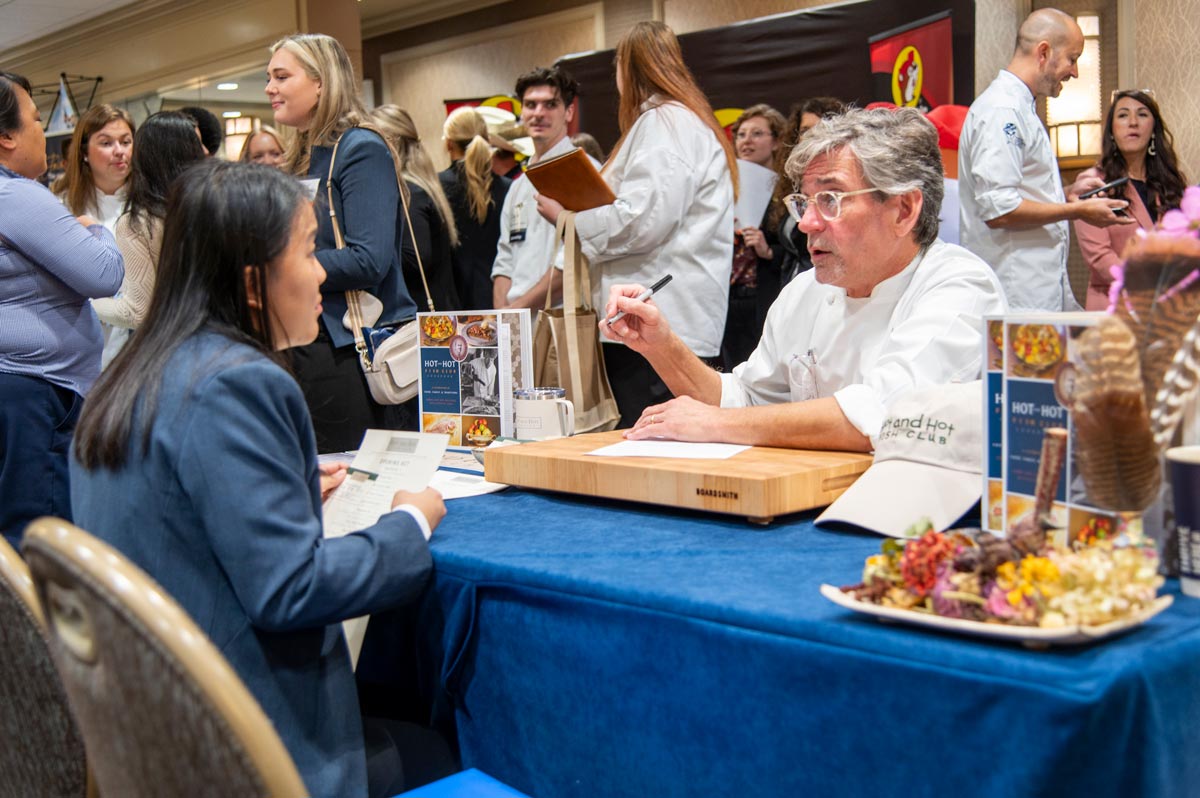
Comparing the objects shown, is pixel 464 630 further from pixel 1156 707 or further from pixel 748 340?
pixel 748 340

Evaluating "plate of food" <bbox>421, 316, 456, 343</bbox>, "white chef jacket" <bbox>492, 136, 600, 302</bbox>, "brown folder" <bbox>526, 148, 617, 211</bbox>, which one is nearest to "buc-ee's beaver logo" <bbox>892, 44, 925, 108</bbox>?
"white chef jacket" <bbox>492, 136, 600, 302</bbox>

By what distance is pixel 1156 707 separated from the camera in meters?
0.87

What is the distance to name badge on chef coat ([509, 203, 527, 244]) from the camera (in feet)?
13.6

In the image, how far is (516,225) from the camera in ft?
13.7

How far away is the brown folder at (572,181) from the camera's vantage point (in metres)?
2.39

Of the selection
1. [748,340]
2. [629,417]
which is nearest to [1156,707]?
[629,417]

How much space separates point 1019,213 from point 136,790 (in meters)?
3.11

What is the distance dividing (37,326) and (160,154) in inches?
25.3

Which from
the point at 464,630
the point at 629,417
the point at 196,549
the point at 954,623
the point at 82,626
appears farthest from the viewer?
the point at 629,417

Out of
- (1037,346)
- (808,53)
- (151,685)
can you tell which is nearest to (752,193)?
(808,53)

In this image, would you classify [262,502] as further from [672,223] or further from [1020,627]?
[672,223]

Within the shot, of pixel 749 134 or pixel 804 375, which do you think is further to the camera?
pixel 749 134

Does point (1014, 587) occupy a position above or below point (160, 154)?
below

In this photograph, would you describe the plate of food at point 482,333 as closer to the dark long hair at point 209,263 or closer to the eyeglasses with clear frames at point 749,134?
the dark long hair at point 209,263
